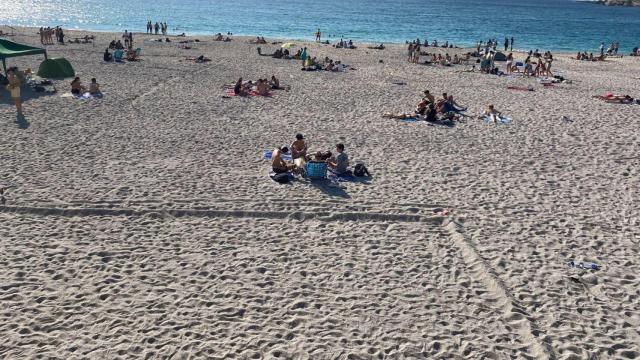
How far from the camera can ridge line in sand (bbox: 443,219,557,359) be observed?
555 centimetres

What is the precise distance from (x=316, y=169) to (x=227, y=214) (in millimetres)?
2424

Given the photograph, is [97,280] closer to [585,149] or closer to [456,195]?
[456,195]

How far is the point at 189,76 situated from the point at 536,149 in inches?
619

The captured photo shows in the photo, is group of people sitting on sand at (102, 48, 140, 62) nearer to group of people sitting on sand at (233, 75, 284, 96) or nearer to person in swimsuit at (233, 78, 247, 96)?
group of people sitting on sand at (233, 75, 284, 96)

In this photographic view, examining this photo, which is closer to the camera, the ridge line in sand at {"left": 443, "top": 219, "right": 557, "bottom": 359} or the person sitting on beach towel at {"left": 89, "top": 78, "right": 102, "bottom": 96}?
the ridge line in sand at {"left": 443, "top": 219, "right": 557, "bottom": 359}

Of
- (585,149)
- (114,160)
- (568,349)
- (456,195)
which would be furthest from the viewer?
(585,149)

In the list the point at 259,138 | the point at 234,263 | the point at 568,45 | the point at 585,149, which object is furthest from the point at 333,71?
the point at 568,45

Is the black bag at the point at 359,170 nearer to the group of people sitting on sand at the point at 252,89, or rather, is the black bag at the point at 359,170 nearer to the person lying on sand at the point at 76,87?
the group of people sitting on sand at the point at 252,89

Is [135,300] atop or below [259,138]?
below

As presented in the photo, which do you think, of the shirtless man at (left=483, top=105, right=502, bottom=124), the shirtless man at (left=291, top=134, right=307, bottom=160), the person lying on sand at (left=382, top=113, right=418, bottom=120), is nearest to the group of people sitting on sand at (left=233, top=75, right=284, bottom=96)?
the person lying on sand at (left=382, top=113, right=418, bottom=120)

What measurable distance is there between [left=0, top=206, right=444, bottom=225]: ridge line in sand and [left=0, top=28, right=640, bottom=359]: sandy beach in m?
0.03

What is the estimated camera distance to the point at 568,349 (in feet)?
18.0

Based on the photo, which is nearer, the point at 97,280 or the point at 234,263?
the point at 97,280

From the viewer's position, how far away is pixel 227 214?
866cm
